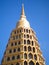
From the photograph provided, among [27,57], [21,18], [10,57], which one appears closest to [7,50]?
[10,57]

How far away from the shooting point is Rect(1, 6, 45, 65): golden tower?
204ft

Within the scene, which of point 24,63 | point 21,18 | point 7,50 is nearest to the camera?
point 24,63

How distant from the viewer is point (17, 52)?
63.4m

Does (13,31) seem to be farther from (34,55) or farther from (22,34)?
(34,55)

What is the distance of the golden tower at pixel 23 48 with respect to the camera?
6212cm

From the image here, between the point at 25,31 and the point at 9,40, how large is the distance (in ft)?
18.1

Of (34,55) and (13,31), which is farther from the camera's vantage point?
(13,31)

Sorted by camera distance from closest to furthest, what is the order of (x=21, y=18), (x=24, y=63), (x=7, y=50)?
(x=24, y=63) → (x=7, y=50) → (x=21, y=18)

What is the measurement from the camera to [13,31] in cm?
6900

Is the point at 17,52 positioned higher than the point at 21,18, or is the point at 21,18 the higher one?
the point at 21,18

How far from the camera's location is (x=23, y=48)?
63.6 m

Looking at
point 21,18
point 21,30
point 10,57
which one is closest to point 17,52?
point 10,57

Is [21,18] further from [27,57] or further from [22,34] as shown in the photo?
[27,57]

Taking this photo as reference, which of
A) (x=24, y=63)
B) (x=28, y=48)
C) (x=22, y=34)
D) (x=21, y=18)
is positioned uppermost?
(x=21, y=18)
